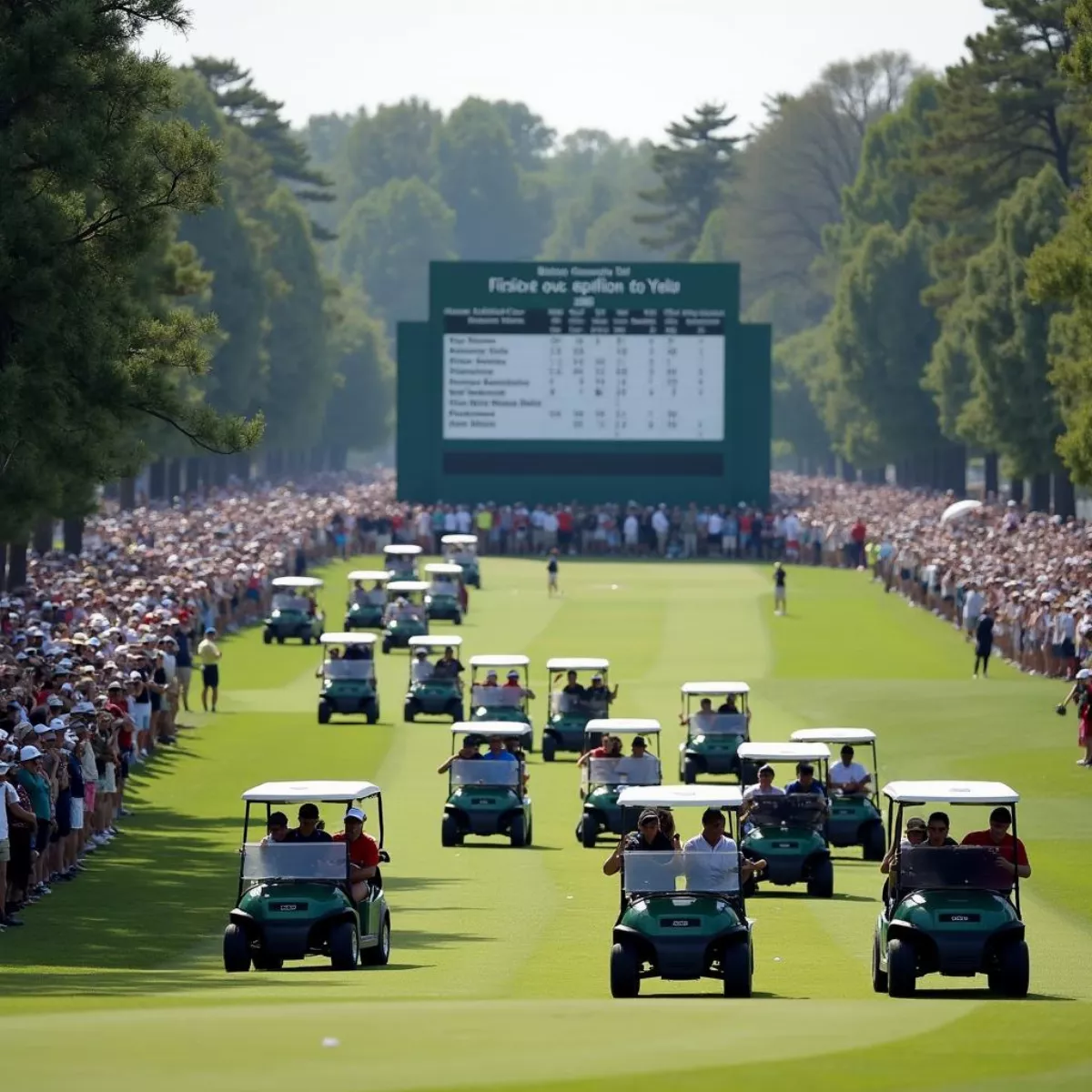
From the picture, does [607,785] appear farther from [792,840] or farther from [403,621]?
[403,621]

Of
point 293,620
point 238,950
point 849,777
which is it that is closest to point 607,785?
point 849,777

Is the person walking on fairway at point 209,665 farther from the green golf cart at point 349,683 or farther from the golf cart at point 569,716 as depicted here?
the golf cart at point 569,716

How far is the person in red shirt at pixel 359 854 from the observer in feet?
73.0

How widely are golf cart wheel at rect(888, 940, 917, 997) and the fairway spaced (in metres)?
0.18

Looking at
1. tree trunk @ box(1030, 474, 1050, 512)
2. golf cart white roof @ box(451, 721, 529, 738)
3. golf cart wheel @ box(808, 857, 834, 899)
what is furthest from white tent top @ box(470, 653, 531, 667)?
tree trunk @ box(1030, 474, 1050, 512)

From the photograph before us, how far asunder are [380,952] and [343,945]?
0.94 meters

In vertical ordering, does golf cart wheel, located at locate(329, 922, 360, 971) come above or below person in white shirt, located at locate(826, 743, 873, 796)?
below

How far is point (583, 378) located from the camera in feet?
300

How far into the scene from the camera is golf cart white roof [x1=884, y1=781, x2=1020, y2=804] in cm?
2105

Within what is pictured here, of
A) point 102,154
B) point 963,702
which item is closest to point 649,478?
point 963,702

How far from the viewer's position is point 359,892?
73.4 feet

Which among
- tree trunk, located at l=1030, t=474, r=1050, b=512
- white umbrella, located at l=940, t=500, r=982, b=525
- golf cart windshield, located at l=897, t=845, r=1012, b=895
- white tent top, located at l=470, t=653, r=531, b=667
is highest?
tree trunk, located at l=1030, t=474, r=1050, b=512

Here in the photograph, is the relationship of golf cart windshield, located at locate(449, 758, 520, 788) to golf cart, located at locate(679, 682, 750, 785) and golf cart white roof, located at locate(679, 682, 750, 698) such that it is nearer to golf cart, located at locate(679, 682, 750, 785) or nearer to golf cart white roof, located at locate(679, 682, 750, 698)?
golf cart, located at locate(679, 682, 750, 785)

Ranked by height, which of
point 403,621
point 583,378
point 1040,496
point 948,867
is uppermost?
point 583,378
